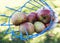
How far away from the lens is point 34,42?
1418 millimetres

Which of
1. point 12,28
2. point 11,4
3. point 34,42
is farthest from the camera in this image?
point 11,4

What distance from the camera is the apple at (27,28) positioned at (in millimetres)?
1415

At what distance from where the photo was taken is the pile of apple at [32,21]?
4.66ft

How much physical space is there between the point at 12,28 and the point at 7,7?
0.18 m

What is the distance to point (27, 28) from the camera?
1.42m

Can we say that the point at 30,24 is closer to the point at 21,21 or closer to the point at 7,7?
the point at 21,21

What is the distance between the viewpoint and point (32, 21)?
1.46 metres

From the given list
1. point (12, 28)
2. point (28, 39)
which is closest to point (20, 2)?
point (12, 28)

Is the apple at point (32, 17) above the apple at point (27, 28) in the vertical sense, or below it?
above

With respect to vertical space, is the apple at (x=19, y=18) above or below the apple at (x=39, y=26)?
above

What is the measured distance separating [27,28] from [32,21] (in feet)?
0.23

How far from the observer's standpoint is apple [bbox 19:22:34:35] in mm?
1415

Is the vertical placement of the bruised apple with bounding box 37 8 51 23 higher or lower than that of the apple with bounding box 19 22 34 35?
higher

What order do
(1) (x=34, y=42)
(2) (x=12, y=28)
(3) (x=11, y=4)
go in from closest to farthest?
(1) (x=34, y=42)
(2) (x=12, y=28)
(3) (x=11, y=4)
